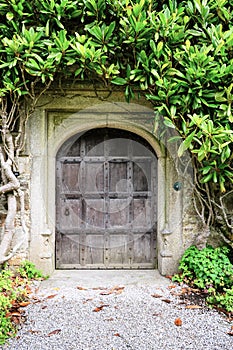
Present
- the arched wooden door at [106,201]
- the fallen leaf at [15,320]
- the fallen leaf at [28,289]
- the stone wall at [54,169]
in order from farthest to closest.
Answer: the arched wooden door at [106,201] → the stone wall at [54,169] → the fallen leaf at [28,289] → the fallen leaf at [15,320]

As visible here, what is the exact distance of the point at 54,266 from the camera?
3814mm

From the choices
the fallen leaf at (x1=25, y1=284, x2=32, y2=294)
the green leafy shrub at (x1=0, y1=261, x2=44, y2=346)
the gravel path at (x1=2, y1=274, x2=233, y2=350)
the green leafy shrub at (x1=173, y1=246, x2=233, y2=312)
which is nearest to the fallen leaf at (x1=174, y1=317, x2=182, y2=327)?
the gravel path at (x1=2, y1=274, x2=233, y2=350)

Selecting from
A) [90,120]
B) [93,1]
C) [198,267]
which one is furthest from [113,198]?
[93,1]

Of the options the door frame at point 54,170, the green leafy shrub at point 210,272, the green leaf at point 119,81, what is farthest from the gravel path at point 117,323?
the green leaf at point 119,81

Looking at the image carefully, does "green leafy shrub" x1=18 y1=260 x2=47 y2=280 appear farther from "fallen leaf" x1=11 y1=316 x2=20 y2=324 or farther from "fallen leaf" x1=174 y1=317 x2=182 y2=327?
"fallen leaf" x1=174 y1=317 x2=182 y2=327

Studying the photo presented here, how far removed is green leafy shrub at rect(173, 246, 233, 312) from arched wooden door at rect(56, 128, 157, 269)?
56cm

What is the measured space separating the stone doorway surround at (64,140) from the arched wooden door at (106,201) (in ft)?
0.53

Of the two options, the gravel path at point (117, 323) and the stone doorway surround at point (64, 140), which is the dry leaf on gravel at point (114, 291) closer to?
the gravel path at point (117, 323)

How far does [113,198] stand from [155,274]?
3.36 feet

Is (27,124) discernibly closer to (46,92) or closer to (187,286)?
(46,92)

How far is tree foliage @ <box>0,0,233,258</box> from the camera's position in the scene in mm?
2906

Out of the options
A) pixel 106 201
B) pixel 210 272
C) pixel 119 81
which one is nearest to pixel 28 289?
pixel 106 201

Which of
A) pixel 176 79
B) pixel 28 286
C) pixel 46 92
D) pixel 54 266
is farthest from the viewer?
pixel 54 266

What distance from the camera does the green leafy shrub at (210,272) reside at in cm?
292
